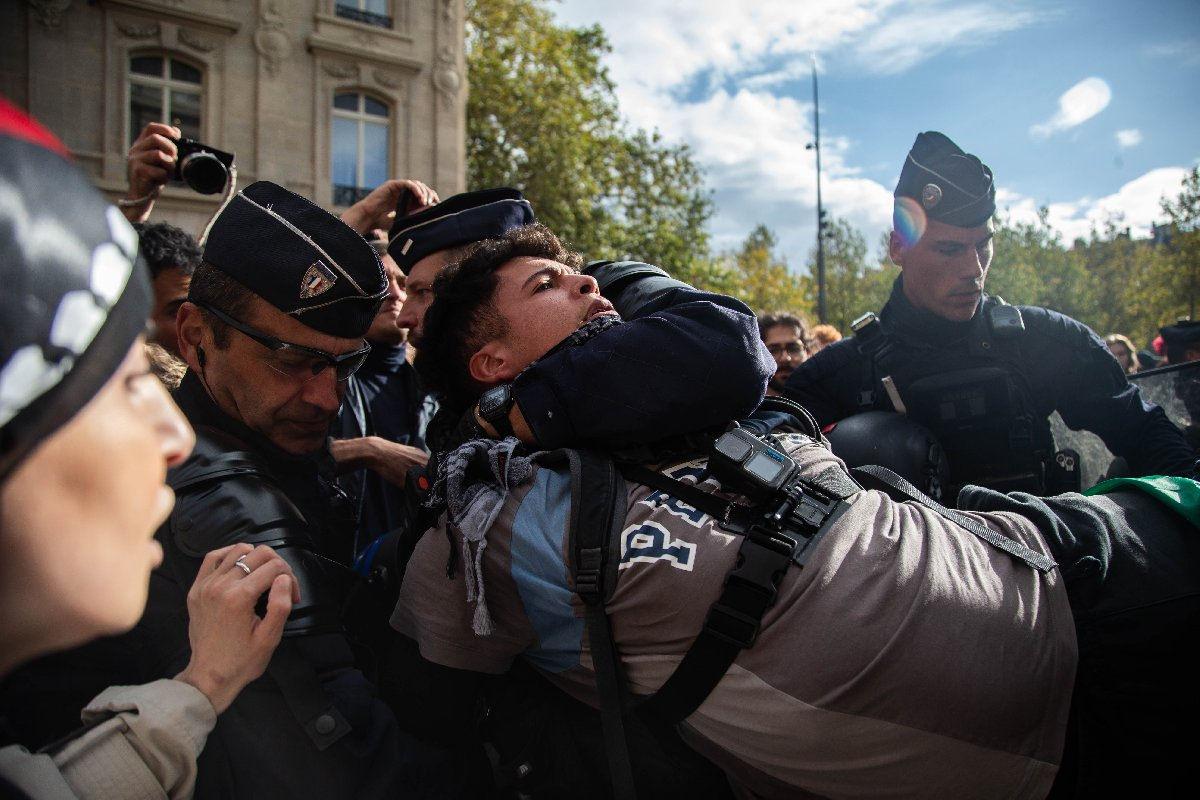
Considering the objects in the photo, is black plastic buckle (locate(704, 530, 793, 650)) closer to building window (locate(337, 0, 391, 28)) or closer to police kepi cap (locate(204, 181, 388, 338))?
police kepi cap (locate(204, 181, 388, 338))

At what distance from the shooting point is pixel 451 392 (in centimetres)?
200

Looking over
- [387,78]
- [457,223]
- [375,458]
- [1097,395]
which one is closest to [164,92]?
[387,78]

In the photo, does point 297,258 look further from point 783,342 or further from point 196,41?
point 196,41

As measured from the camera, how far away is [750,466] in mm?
1350

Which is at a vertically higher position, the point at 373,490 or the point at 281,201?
the point at 281,201

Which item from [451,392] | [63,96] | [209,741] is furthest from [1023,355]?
[63,96]

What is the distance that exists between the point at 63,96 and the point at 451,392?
15.2m

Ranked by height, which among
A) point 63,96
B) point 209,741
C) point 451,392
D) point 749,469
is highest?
point 63,96

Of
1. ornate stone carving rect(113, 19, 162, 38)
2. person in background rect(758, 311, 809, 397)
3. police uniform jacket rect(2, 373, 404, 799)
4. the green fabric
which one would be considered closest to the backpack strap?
police uniform jacket rect(2, 373, 404, 799)

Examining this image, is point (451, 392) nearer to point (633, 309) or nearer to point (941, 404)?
point (633, 309)

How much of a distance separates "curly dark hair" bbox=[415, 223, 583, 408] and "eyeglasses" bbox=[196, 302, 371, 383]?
0.20 meters

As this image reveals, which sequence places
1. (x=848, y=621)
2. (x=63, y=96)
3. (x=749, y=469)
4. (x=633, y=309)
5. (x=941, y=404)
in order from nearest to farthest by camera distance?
1. (x=848, y=621)
2. (x=749, y=469)
3. (x=633, y=309)
4. (x=941, y=404)
5. (x=63, y=96)

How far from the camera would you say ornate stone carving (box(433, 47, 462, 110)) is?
16297mm

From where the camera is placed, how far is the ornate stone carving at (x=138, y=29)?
44.4 ft
